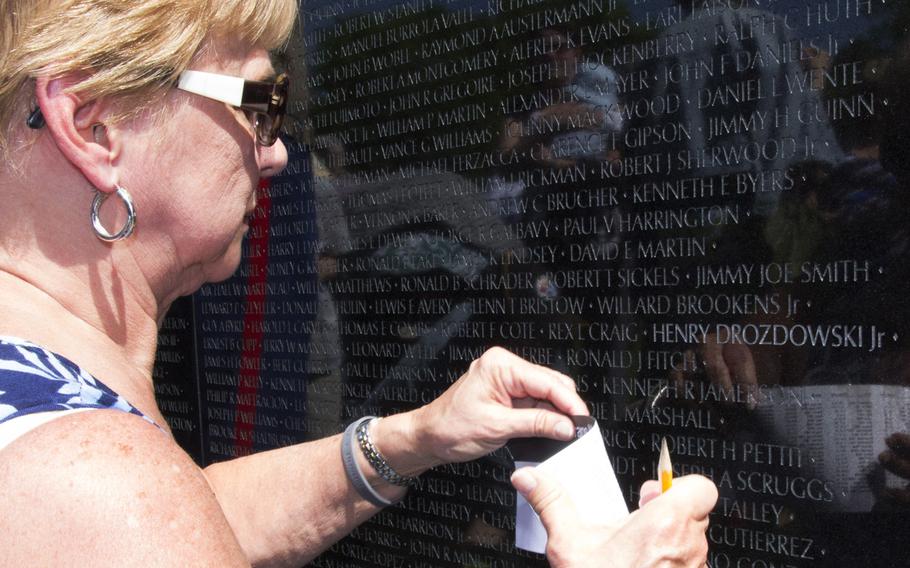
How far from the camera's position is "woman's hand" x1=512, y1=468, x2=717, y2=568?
1.12 m

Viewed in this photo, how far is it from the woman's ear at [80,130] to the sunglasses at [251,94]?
0.14 meters

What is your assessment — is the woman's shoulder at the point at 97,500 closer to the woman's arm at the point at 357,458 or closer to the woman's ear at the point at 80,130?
the woman's ear at the point at 80,130

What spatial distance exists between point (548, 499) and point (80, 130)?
88cm

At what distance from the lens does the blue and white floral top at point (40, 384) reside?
3.06 feet

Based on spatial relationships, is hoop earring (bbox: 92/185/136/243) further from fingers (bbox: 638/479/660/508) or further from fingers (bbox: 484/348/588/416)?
fingers (bbox: 638/479/660/508)

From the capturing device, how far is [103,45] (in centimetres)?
118

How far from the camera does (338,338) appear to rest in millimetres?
2463

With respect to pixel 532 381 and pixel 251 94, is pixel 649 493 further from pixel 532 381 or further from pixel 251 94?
pixel 251 94

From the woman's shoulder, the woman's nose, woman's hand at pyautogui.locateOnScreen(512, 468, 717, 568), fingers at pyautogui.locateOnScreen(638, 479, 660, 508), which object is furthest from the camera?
the woman's nose

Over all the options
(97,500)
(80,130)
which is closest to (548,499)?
(97,500)

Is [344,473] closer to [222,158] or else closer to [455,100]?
[222,158]

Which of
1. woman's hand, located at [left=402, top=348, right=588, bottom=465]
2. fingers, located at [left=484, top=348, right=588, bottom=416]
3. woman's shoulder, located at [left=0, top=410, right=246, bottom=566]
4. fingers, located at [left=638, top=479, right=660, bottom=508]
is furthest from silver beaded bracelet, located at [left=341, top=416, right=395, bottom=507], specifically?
woman's shoulder, located at [left=0, top=410, right=246, bottom=566]

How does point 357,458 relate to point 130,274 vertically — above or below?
below

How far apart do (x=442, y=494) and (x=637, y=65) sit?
3.84 feet
